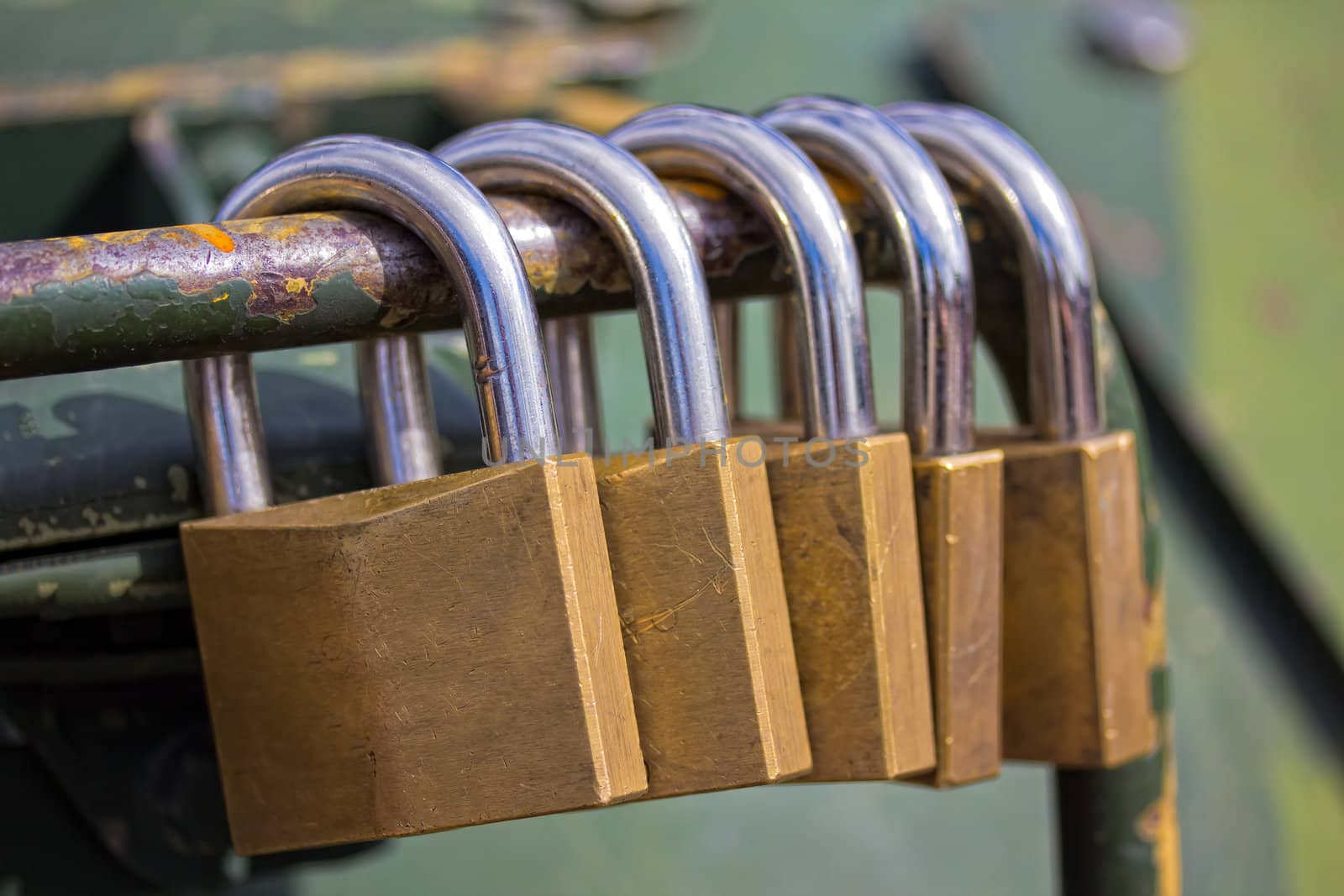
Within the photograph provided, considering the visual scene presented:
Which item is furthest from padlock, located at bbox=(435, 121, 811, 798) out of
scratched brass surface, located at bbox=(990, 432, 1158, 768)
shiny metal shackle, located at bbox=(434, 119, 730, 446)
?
scratched brass surface, located at bbox=(990, 432, 1158, 768)

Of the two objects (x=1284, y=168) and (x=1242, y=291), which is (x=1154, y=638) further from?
(x=1284, y=168)

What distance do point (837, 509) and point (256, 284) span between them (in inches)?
8.0

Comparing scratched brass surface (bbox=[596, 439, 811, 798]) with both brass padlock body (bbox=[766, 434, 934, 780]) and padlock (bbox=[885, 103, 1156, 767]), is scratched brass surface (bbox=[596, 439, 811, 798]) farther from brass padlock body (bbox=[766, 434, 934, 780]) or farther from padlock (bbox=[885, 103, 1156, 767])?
padlock (bbox=[885, 103, 1156, 767])

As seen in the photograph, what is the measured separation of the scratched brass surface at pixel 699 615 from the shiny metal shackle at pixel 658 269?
0.08ft

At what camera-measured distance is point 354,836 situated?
445 millimetres

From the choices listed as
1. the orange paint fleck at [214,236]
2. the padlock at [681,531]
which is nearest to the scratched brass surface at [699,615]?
the padlock at [681,531]

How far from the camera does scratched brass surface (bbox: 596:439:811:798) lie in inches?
16.4

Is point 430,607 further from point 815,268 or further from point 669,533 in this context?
point 815,268

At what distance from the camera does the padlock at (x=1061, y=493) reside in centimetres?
52

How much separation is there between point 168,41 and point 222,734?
39.0 inches

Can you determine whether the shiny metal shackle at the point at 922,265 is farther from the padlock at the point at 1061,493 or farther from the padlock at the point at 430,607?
the padlock at the point at 430,607

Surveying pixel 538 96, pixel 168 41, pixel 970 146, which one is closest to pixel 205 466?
pixel 970 146

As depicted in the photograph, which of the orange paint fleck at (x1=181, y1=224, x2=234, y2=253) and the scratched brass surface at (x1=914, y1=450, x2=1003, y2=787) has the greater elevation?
the orange paint fleck at (x1=181, y1=224, x2=234, y2=253)

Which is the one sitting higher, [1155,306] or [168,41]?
[168,41]
